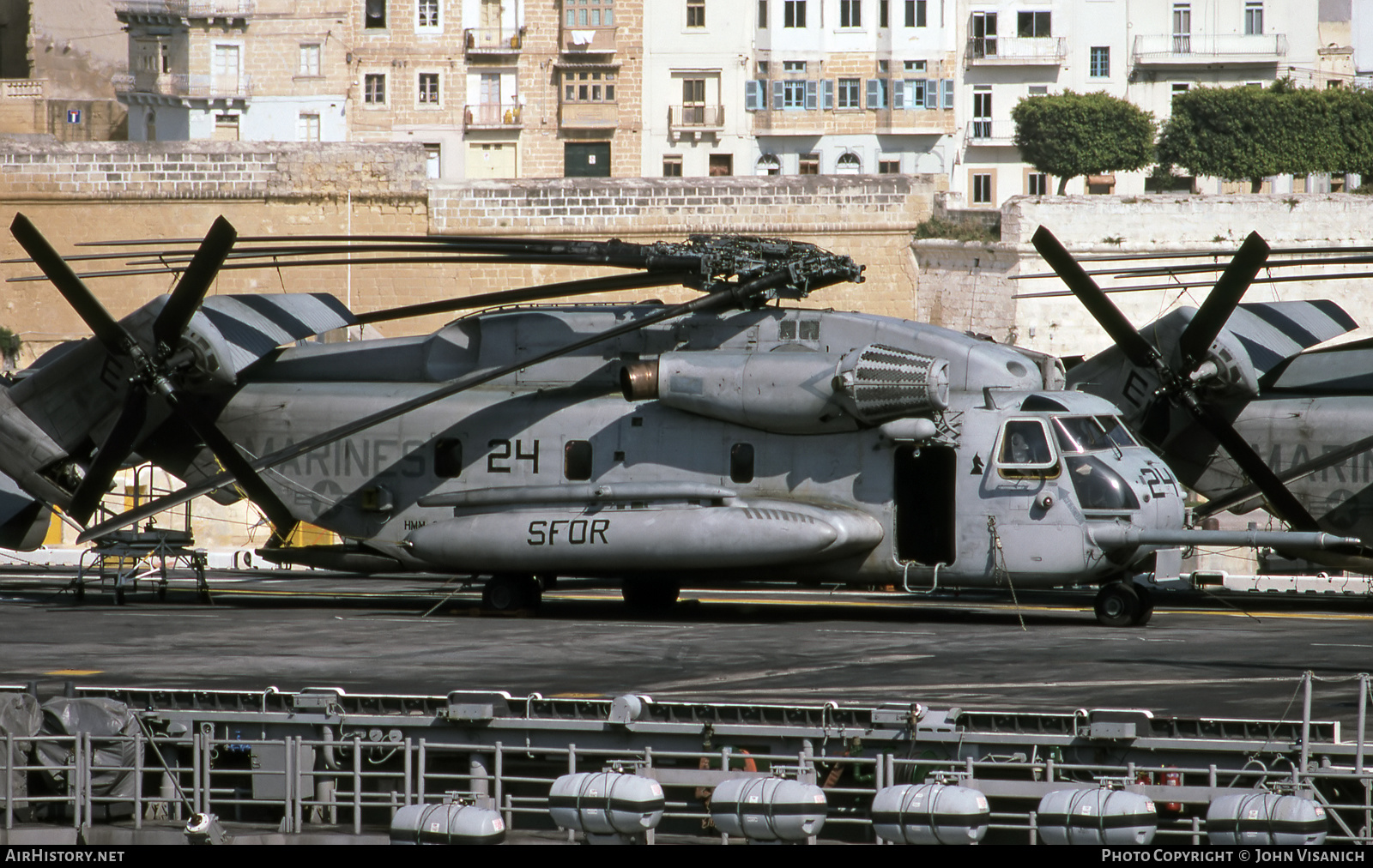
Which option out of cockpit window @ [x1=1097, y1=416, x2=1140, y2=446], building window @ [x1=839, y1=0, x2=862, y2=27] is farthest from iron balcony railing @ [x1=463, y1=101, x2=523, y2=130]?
cockpit window @ [x1=1097, y1=416, x2=1140, y2=446]

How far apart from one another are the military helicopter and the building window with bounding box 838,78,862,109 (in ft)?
144

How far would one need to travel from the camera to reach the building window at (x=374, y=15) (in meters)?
66.2

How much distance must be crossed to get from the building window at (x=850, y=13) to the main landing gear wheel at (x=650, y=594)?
49.3 metres

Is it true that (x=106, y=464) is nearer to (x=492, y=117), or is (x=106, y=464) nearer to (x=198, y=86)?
(x=492, y=117)

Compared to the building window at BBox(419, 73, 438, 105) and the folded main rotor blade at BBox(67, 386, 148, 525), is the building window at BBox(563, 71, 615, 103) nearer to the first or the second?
the building window at BBox(419, 73, 438, 105)

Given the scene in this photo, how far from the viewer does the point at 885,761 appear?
1146 centimetres

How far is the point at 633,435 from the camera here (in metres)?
21.6

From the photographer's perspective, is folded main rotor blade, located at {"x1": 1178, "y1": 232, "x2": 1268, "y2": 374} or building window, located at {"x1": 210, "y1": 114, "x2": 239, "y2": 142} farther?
building window, located at {"x1": 210, "y1": 114, "x2": 239, "y2": 142}

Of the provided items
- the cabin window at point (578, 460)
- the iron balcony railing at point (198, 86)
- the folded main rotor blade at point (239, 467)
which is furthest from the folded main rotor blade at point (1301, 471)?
the iron balcony railing at point (198, 86)

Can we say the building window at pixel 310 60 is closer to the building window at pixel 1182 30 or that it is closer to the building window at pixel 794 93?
the building window at pixel 794 93

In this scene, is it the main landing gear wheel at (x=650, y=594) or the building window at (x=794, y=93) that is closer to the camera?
the main landing gear wheel at (x=650, y=594)

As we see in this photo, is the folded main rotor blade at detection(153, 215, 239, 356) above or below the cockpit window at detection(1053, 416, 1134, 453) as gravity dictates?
above

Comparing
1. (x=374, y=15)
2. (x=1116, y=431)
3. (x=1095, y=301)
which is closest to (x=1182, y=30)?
(x=374, y=15)

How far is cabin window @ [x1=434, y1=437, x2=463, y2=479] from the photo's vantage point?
73.3 feet
